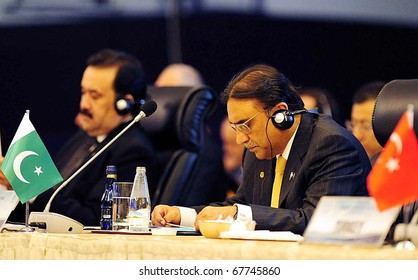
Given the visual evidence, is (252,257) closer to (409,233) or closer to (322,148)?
(409,233)

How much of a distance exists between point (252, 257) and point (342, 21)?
4.45 m

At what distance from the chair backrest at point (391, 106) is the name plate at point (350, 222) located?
976 mm

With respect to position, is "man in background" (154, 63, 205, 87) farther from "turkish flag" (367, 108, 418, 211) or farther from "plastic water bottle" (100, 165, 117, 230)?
"turkish flag" (367, 108, 418, 211)

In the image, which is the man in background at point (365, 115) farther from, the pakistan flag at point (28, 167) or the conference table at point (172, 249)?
the conference table at point (172, 249)

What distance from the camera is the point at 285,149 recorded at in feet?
10.9

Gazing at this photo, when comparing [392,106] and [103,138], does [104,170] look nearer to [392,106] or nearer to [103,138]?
[103,138]

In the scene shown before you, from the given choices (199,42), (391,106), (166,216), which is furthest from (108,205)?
(199,42)

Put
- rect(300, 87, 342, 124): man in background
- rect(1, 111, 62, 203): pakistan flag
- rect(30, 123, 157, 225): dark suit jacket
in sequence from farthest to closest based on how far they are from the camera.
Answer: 1. rect(300, 87, 342, 124): man in background
2. rect(30, 123, 157, 225): dark suit jacket
3. rect(1, 111, 62, 203): pakistan flag

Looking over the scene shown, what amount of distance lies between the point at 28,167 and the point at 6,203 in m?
0.16

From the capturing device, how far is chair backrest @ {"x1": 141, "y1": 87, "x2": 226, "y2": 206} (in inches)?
179

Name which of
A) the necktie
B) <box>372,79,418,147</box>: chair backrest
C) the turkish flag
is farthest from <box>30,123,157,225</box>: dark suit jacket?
the turkish flag

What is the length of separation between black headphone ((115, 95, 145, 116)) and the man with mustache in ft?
0.06
